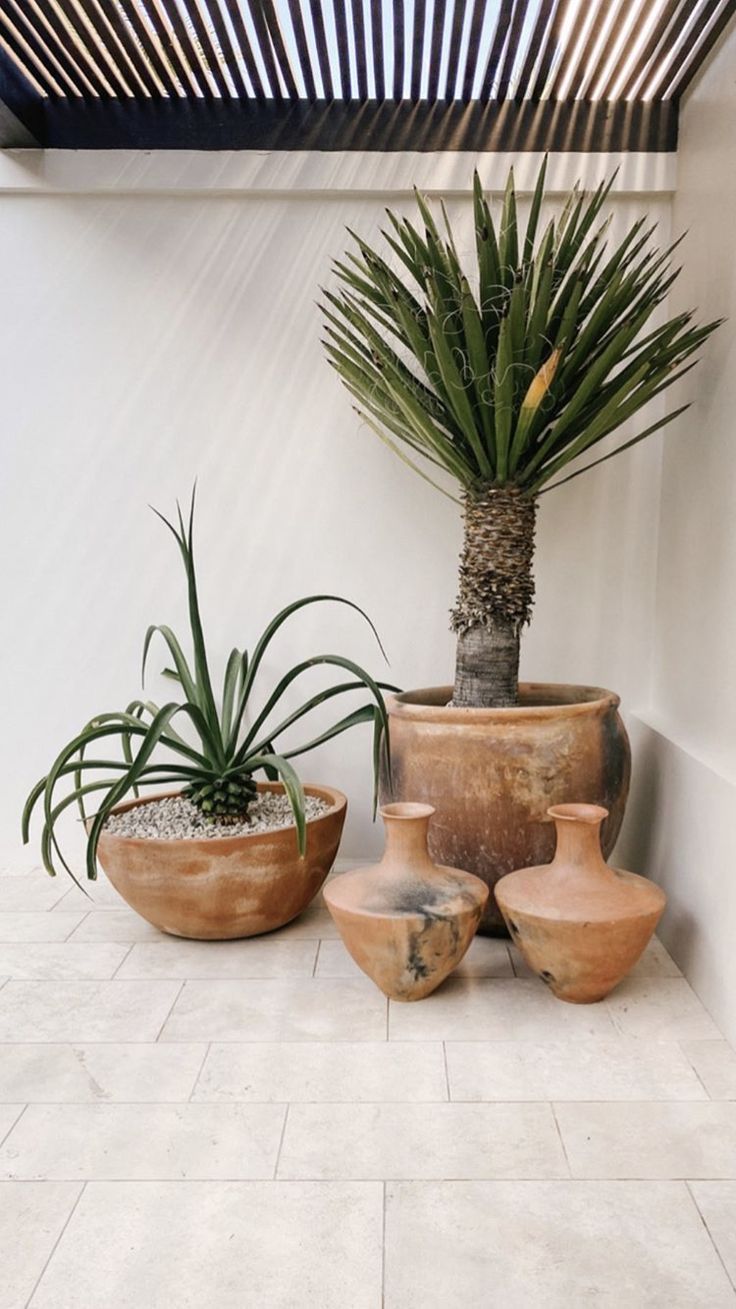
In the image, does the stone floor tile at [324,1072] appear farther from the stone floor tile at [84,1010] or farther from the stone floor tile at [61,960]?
the stone floor tile at [61,960]

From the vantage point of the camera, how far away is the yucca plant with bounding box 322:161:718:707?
220 centimetres

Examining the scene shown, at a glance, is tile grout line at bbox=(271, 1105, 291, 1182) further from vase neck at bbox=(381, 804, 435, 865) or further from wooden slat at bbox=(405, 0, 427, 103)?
wooden slat at bbox=(405, 0, 427, 103)

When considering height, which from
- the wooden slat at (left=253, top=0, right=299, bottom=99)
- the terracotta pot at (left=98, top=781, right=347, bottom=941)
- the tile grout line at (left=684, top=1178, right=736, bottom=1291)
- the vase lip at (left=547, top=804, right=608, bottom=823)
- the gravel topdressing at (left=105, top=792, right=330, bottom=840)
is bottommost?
the tile grout line at (left=684, top=1178, right=736, bottom=1291)

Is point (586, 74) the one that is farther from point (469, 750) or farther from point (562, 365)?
point (469, 750)

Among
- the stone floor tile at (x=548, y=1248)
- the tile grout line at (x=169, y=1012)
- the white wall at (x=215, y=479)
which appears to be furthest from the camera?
the white wall at (x=215, y=479)

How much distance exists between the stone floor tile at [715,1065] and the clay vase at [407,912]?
495 millimetres

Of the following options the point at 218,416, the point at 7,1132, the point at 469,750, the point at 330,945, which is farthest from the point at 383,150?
the point at 7,1132

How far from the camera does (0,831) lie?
3.02 meters

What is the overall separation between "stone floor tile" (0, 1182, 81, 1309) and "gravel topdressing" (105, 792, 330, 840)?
968mm

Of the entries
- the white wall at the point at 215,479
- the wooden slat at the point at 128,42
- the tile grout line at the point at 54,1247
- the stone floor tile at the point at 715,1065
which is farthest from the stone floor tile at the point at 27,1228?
the wooden slat at the point at 128,42

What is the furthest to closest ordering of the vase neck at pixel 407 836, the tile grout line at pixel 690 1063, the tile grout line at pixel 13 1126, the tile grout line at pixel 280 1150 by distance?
the vase neck at pixel 407 836
the tile grout line at pixel 690 1063
the tile grout line at pixel 13 1126
the tile grout line at pixel 280 1150

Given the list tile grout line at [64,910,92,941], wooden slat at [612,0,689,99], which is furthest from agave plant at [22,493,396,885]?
wooden slat at [612,0,689,99]

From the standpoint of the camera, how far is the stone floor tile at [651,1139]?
1487mm

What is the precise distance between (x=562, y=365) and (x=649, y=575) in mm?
911
